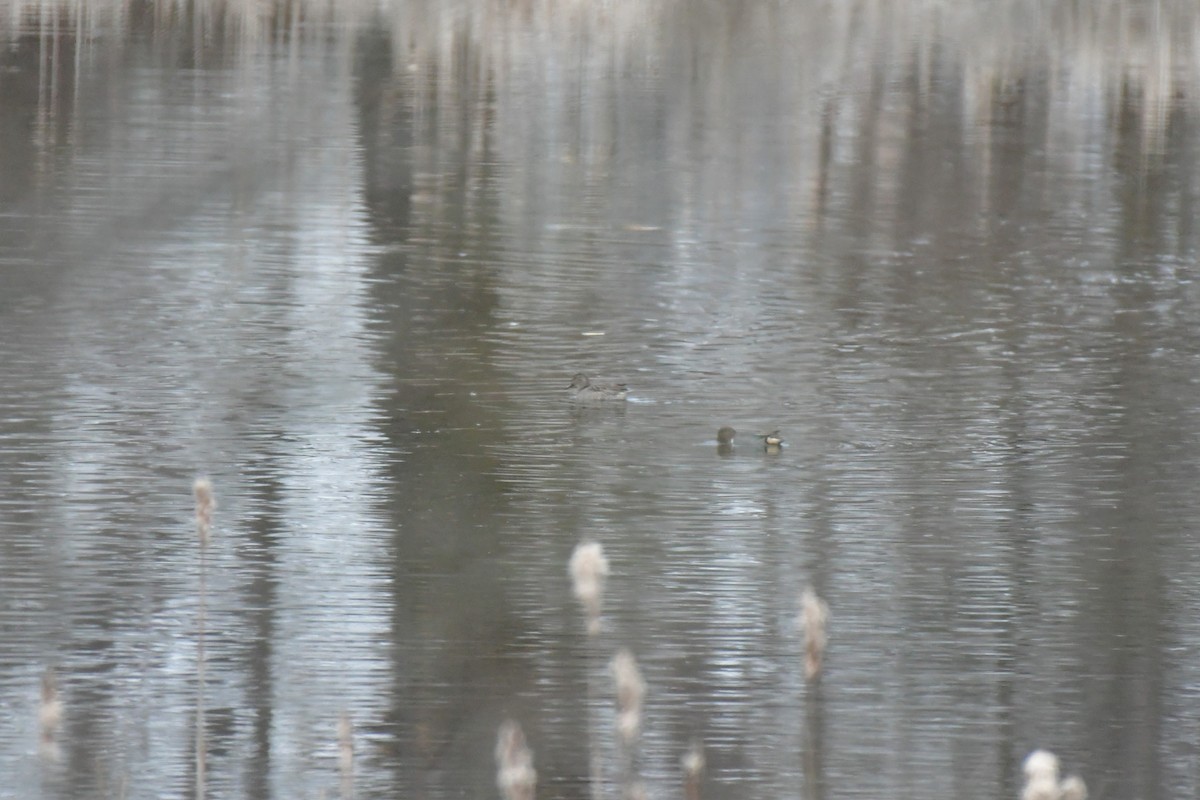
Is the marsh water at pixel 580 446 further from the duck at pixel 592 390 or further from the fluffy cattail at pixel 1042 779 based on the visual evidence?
the fluffy cattail at pixel 1042 779

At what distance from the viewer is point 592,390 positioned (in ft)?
38.2

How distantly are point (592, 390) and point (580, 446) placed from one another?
73cm

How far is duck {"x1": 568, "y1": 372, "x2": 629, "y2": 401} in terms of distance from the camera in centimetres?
1165

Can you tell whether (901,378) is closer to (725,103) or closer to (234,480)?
(234,480)

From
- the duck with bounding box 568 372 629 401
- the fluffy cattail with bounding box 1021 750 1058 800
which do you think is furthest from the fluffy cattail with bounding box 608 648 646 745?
the duck with bounding box 568 372 629 401

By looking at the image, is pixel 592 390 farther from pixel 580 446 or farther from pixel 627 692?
pixel 627 692

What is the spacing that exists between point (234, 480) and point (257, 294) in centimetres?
448

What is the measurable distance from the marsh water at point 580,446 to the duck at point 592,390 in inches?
3.8

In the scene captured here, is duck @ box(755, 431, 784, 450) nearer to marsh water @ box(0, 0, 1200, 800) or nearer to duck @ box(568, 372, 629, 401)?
marsh water @ box(0, 0, 1200, 800)

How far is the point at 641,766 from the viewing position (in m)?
6.90

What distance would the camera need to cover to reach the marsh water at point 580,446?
7.19m

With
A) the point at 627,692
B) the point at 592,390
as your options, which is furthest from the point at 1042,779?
the point at 592,390

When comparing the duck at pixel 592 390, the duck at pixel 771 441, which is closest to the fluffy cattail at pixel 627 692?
the duck at pixel 771 441

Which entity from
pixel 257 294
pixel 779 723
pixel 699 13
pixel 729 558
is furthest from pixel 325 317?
pixel 699 13
